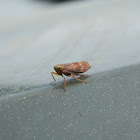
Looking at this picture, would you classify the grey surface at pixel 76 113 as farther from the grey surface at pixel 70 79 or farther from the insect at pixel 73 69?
the insect at pixel 73 69

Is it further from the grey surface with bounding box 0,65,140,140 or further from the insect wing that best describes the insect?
the grey surface with bounding box 0,65,140,140

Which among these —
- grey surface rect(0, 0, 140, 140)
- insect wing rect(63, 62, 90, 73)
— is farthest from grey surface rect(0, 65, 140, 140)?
insect wing rect(63, 62, 90, 73)

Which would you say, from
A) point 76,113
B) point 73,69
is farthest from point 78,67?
point 76,113

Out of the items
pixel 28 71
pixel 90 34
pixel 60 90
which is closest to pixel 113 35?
pixel 90 34

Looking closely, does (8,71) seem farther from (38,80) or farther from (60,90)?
(60,90)

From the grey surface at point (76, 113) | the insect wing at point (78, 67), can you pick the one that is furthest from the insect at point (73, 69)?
the grey surface at point (76, 113)

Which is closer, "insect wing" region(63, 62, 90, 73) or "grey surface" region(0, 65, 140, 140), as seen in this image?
"grey surface" region(0, 65, 140, 140)

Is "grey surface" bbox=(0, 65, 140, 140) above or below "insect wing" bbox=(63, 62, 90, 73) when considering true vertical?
below
